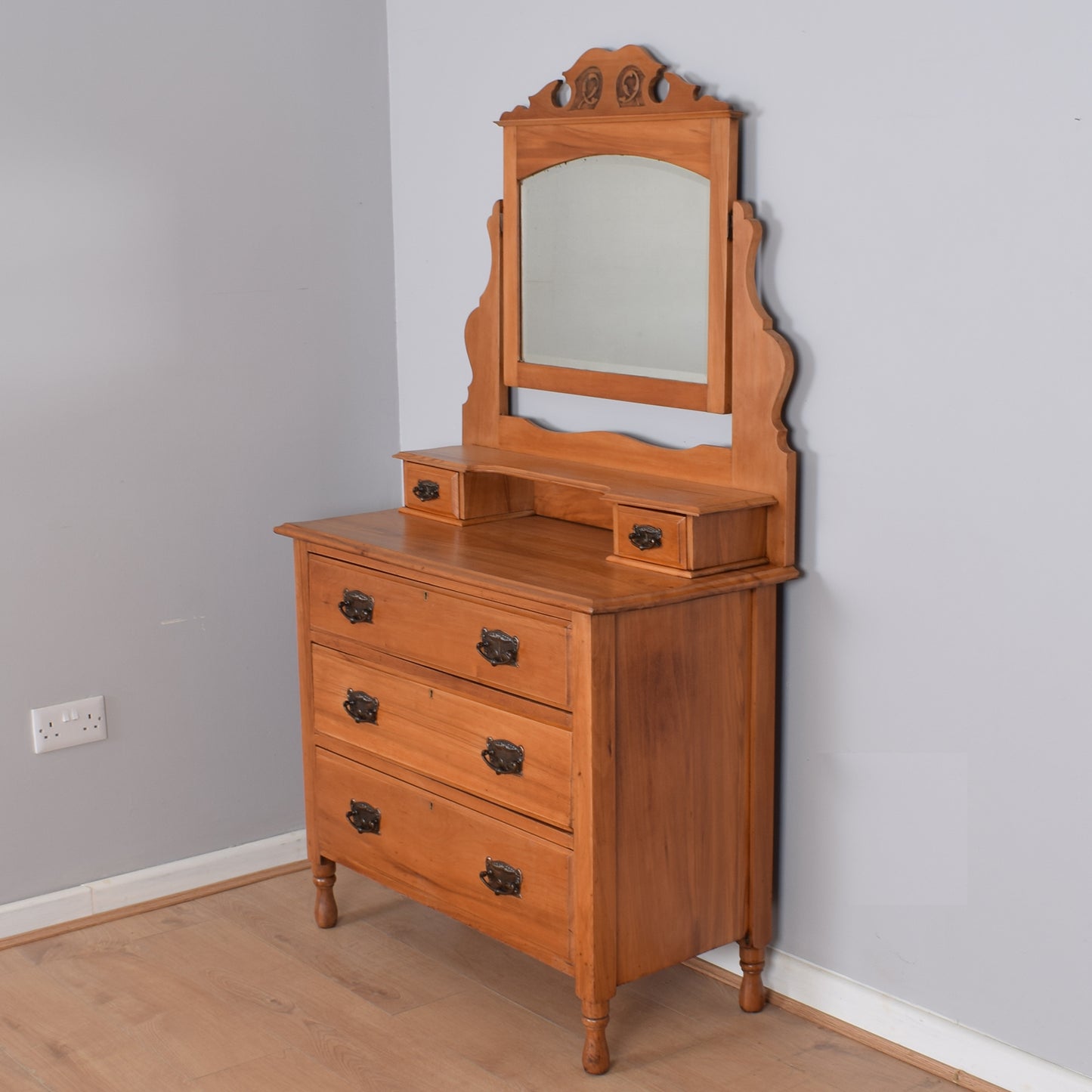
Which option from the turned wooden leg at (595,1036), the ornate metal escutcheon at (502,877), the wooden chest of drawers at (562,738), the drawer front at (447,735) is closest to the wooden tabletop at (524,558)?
the wooden chest of drawers at (562,738)

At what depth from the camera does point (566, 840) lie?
2137 millimetres

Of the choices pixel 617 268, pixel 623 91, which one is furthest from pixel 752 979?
pixel 623 91

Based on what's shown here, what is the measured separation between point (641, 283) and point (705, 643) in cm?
63

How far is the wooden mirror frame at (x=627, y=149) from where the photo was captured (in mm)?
2227

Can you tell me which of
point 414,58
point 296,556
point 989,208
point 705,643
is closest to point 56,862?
point 296,556

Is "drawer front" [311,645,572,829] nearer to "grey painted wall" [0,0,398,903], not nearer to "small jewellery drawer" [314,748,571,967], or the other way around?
"small jewellery drawer" [314,748,571,967]

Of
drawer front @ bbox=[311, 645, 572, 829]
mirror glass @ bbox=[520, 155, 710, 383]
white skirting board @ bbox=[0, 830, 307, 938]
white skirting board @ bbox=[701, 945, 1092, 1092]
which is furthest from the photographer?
white skirting board @ bbox=[0, 830, 307, 938]

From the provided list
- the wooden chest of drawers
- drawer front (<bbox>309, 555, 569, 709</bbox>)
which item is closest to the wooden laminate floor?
the wooden chest of drawers

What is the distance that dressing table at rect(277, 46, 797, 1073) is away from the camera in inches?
83.7

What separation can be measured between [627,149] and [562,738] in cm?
98

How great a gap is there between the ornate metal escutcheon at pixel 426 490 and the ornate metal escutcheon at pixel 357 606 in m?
0.24

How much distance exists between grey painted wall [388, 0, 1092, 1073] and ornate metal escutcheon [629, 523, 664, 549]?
25cm

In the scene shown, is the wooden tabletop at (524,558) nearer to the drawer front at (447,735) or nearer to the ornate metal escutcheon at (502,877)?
the drawer front at (447,735)

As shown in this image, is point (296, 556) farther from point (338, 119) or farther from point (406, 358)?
point (338, 119)
